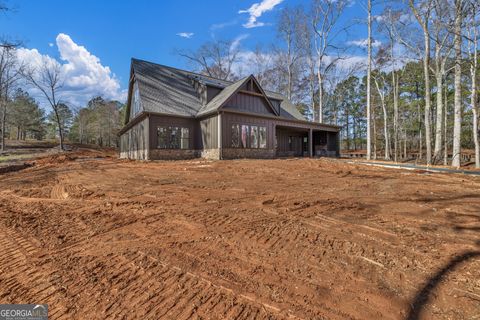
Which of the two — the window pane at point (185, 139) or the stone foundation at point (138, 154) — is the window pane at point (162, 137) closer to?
the stone foundation at point (138, 154)

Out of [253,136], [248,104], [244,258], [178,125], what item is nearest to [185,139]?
[178,125]

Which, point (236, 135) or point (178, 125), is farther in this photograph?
point (178, 125)

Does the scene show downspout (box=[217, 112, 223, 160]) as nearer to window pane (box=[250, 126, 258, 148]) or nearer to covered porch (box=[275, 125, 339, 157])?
window pane (box=[250, 126, 258, 148])

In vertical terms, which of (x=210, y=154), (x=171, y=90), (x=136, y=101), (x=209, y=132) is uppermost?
(x=171, y=90)

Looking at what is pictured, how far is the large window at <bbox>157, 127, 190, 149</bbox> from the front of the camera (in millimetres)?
14211

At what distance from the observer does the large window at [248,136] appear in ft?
47.2

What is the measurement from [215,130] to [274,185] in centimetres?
899

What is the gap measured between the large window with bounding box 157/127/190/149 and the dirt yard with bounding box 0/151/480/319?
1017 cm

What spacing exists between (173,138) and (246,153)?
5.19 metres

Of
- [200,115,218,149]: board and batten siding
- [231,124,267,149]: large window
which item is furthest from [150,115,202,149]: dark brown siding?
[231,124,267,149]: large window

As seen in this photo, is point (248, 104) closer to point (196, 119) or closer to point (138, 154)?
point (196, 119)

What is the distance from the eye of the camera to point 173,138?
48.5ft

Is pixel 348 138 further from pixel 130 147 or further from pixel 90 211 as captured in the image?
pixel 90 211

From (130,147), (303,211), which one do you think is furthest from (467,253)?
(130,147)
